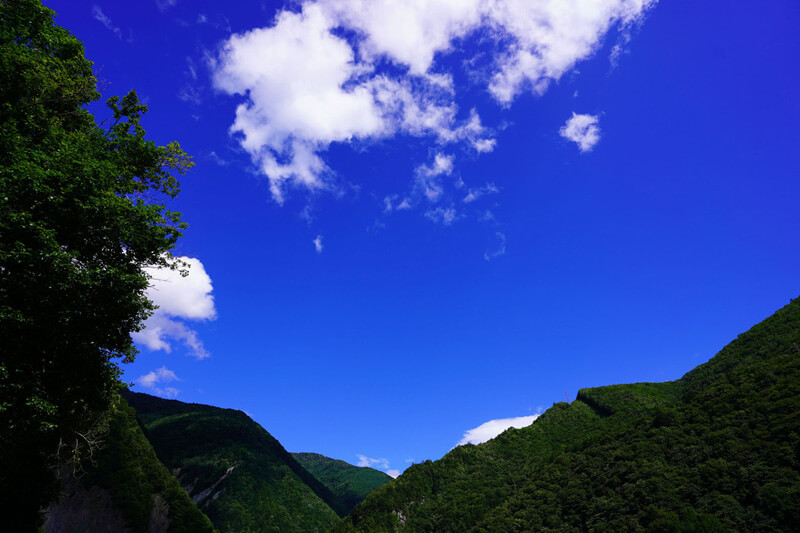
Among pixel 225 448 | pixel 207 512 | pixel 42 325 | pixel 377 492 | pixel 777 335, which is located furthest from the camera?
pixel 225 448

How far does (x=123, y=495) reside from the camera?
5300 cm

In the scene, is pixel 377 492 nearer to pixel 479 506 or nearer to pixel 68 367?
pixel 479 506

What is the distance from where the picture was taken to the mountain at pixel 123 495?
48812mm

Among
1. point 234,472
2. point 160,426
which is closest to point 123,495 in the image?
point 234,472

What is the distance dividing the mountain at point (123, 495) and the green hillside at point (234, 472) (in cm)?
3034

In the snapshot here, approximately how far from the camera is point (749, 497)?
34844 mm

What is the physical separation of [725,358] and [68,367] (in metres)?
99.3

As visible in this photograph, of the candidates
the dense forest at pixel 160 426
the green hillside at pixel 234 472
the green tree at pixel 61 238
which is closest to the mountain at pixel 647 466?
the dense forest at pixel 160 426

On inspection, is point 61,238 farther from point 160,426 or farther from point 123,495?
point 160,426

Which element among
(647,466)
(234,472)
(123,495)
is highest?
(234,472)

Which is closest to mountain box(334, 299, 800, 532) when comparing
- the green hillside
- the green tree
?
the green hillside

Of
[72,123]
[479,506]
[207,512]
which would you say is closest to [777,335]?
[479,506]

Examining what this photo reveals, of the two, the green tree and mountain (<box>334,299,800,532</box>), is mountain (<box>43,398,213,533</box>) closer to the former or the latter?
mountain (<box>334,299,800,532</box>)

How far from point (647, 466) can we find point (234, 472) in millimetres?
92109
